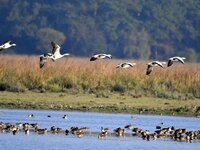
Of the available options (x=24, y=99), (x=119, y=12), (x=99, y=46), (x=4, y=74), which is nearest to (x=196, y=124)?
(x=24, y=99)

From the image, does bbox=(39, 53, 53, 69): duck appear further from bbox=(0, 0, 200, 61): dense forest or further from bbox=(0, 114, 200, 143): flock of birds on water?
bbox=(0, 0, 200, 61): dense forest

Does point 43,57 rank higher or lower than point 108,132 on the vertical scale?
higher

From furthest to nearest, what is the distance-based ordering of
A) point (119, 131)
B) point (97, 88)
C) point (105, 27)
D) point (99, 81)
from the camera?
point (105, 27), point (99, 81), point (97, 88), point (119, 131)

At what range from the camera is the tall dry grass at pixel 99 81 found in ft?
117

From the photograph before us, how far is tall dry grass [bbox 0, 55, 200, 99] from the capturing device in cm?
3559

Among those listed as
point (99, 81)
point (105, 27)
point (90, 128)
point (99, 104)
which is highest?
point (105, 27)

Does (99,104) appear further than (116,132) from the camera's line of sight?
Yes

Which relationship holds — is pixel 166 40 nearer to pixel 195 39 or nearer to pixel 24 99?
pixel 195 39

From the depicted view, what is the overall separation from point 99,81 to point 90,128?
1015cm

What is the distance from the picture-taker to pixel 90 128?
26391 mm

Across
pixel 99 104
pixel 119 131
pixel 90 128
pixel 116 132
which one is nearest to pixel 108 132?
pixel 116 132

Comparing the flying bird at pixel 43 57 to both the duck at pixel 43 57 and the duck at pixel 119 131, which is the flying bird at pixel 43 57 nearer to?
the duck at pixel 43 57

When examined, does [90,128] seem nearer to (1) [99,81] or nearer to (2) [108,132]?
(2) [108,132]

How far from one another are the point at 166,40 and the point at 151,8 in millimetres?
5198
